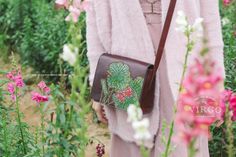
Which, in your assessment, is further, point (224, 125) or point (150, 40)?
point (224, 125)

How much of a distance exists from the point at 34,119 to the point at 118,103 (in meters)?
2.86

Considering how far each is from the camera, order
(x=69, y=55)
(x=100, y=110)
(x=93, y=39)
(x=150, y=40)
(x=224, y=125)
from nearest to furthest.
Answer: (x=69, y=55) < (x=150, y=40) < (x=93, y=39) < (x=100, y=110) < (x=224, y=125)

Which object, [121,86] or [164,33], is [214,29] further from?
[121,86]

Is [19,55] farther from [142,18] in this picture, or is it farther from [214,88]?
[214,88]

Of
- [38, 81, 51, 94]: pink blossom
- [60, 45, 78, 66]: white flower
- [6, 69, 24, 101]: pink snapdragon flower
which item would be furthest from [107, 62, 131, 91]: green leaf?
[60, 45, 78, 66]: white flower

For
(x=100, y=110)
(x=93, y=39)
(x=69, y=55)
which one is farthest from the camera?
(x=100, y=110)

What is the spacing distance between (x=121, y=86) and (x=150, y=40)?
0.23 m

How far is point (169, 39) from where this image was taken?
240 centimetres

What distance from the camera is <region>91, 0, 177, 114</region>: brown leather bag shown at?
2387 millimetres

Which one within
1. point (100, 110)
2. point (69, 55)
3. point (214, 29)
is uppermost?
point (214, 29)

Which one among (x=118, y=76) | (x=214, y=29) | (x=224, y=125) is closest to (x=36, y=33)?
(x=224, y=125)

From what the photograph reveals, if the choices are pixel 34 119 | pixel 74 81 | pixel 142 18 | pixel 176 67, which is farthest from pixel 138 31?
pixel 34 119

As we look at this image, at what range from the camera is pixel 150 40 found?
8.01 feet

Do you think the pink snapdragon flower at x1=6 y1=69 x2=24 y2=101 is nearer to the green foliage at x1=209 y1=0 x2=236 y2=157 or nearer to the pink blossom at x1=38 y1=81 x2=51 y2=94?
the pink blossom at x1=38 y1=81 x2=51 y2=94
